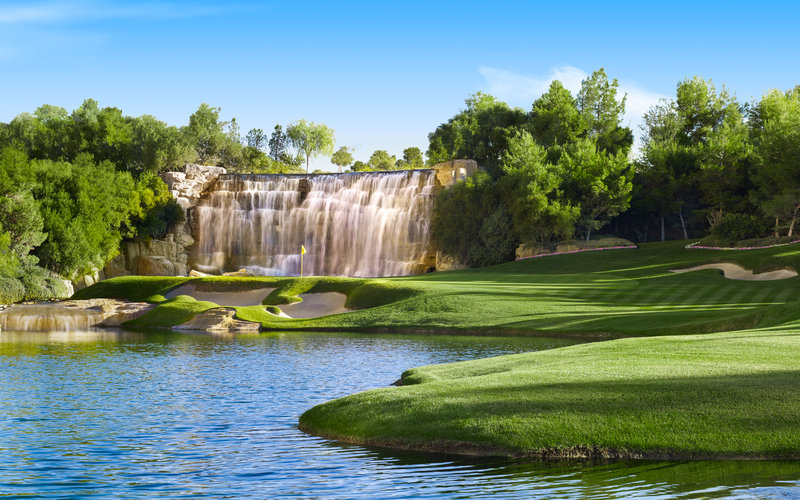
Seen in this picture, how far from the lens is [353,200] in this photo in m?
74.2

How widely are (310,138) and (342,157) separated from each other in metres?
16.9

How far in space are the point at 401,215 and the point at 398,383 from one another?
5519 centimetres

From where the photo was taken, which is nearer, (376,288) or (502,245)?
(376,288)

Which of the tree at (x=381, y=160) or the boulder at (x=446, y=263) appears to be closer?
the boulder at (x=446, y=263)

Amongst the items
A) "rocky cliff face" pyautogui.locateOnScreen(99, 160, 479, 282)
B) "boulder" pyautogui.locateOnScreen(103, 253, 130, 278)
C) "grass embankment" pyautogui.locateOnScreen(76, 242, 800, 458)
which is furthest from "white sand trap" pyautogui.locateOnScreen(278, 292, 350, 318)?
"boulder" pyautogui.locateOnScreen(103, 253, 130, 278)

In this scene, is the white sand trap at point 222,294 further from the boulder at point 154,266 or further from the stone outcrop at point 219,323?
the boulder at point 154,266

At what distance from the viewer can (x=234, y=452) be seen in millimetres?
12352

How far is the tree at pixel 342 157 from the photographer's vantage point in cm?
14700

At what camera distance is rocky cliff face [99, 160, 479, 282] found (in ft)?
239

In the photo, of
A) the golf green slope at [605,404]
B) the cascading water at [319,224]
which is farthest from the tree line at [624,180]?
the golf green slope at [605,404]

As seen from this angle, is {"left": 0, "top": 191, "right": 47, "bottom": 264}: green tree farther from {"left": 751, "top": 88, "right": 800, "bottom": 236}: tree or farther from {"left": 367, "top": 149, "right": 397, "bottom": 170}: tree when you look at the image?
{"left": 367, "top": 149, "right": 397, "bottom": 170}: tree

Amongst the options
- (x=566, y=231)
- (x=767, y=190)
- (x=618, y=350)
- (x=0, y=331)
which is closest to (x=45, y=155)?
(x=0, y=331)

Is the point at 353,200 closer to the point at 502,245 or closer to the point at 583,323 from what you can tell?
the point at 502,245

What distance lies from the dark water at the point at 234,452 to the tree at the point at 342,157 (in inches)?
4907
